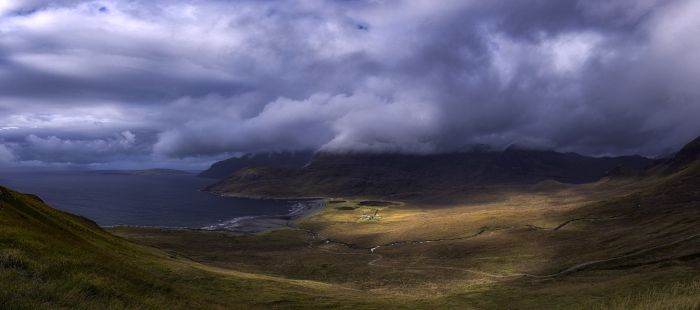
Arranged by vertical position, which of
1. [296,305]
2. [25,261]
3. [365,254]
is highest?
[25,261]

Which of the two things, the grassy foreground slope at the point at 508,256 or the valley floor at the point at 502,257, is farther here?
the valley floor at the point at 502,257

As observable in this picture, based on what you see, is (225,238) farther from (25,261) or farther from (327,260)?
(25,261)

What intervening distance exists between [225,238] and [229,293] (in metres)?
129

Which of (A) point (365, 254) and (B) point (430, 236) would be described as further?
(B) point (430, 236)

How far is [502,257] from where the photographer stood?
378 ft

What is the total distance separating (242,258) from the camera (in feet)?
412

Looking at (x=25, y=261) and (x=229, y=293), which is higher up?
(x=25, y=261)

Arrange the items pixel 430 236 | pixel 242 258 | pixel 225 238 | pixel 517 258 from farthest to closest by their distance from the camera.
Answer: pixel 225 238 → pixel 430 236 → pixel 242 258 → pixel 517 258

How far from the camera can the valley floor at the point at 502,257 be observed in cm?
6134

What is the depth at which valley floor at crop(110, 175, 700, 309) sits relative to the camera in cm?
6134

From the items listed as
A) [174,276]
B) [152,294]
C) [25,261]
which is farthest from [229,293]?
[25,261]

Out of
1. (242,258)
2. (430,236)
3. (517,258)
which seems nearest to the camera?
(517,258)

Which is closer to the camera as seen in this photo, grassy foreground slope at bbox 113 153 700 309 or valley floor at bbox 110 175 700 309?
grassy foreground slope at bbox 113 153 700 309

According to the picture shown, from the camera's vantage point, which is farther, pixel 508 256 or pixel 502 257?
pixel 508 256
